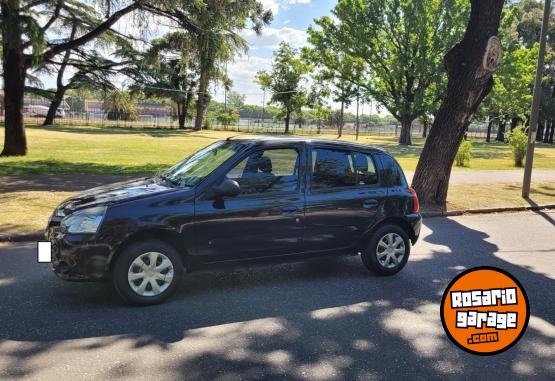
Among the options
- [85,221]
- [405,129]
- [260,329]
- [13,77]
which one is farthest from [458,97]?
[405,129]

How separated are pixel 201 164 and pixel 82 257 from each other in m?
1.65

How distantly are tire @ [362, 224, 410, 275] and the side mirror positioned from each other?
1994 mm

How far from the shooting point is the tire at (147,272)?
189 inches

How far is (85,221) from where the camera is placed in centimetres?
478

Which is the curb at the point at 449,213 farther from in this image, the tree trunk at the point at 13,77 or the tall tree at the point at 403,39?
the tall tree at the point at 403,39

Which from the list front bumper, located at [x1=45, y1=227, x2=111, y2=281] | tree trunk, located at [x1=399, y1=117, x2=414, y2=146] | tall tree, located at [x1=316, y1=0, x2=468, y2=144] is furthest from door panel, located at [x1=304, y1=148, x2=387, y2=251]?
tree trunk, located at [x1=399, y1=117, x2=414, y2=146]

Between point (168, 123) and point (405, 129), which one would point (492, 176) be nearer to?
point (405, 129)

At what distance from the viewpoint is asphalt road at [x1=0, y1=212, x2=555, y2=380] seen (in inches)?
147

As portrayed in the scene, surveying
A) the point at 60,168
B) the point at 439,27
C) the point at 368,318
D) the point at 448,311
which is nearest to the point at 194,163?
the point at 368,318

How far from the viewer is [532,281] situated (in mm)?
6262

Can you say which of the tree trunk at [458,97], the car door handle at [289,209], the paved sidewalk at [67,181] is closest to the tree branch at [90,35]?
the paved sidewalk at [67,181]

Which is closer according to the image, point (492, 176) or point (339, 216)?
point (339, 216)

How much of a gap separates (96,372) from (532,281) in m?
5.21

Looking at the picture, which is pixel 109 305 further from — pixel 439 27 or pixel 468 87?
pixel 439 27
